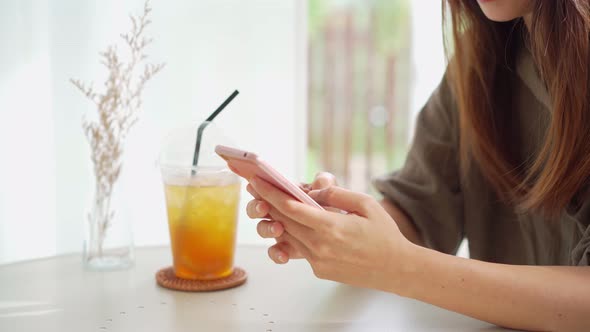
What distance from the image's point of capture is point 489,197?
1172 millimetres

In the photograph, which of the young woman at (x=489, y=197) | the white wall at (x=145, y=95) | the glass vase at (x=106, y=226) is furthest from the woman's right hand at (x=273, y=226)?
the white wall at (x=145, y=95)

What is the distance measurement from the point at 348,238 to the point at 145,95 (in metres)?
1.26

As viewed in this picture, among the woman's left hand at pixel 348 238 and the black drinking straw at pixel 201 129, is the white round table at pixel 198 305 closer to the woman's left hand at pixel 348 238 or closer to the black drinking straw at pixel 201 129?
the woman's left hand at pixel 348 238

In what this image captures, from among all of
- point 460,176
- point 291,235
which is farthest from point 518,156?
point 291,235

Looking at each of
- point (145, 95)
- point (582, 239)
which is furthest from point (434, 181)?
point (145, 95)

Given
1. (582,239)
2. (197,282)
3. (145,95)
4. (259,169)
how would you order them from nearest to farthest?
(259,169) → (582,239) → (197,282) → (145,95)

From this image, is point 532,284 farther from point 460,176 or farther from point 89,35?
point 89,35

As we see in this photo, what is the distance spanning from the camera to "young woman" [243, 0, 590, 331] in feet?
2.43

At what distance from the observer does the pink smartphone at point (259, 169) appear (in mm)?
699

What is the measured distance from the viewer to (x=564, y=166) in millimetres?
869

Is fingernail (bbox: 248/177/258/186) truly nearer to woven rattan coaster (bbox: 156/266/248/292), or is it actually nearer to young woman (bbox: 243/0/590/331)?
young woman (bbox: 243/0/590/331)

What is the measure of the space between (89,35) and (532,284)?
1297 mm

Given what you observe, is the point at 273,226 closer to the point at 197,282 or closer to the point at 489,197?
the point at 197,282

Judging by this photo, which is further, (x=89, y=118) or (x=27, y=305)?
(x=89, y=118)
